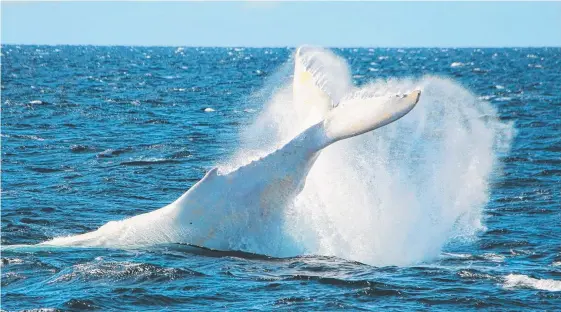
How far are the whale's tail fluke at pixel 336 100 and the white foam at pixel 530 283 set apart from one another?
3.35m

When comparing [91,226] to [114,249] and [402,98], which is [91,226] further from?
[402,98]

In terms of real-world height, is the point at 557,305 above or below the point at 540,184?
below

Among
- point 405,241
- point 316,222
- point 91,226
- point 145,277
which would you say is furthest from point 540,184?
point 145,277

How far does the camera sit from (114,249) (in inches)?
543

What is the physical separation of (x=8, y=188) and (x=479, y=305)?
12.3m

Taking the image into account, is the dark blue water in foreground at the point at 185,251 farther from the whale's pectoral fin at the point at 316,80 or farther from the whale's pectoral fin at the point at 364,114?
the whale's pectoral fin at the point at 316,80

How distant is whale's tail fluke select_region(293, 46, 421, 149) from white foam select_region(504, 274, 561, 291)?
335 centimetres

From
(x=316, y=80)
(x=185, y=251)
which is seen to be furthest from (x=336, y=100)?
(x=185, y=251)

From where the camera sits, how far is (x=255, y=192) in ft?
42.6

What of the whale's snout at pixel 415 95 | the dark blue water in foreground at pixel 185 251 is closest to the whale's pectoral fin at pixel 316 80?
the whale's snout at pixel 415 95

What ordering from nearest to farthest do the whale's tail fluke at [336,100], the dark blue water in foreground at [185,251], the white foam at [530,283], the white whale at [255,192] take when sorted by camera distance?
1. the whale's tail fluke at [336,100]
2. the dark blue water in foreground at [185,251]
3. the white whale at [255,192]
4. the white foam at [530,283]

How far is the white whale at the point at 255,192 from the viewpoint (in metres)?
12.4

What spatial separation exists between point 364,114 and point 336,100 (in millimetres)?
1279

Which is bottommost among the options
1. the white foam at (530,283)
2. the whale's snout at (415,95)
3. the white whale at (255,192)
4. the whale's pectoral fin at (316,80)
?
the white foam at (530,283)
